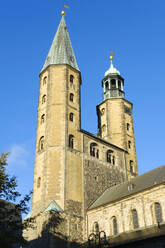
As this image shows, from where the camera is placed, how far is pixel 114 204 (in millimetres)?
33156

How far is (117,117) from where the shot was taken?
5062 cm

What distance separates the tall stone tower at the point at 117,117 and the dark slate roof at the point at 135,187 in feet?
29.5

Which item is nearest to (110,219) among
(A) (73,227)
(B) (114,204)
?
(B) (114,204)

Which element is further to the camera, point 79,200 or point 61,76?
point 61,76

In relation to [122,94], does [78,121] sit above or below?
below

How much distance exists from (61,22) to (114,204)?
33.9 metres

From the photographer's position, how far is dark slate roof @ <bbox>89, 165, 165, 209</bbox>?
1250 inches

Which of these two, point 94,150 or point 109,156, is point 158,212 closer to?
point 94,150

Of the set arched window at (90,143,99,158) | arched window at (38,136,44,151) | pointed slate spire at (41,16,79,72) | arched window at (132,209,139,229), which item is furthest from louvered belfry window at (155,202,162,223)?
pointed slate spire at (41,16,79,72)

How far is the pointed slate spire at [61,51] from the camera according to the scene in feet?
148

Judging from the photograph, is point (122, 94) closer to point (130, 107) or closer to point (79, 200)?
point (130, 107)

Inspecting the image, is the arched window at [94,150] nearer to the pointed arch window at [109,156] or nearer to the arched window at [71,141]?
the pointed arch window at [109,156]

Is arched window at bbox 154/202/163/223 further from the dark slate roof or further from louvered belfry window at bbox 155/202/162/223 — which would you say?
the dark slate roof

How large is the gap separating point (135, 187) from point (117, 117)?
19.1m
